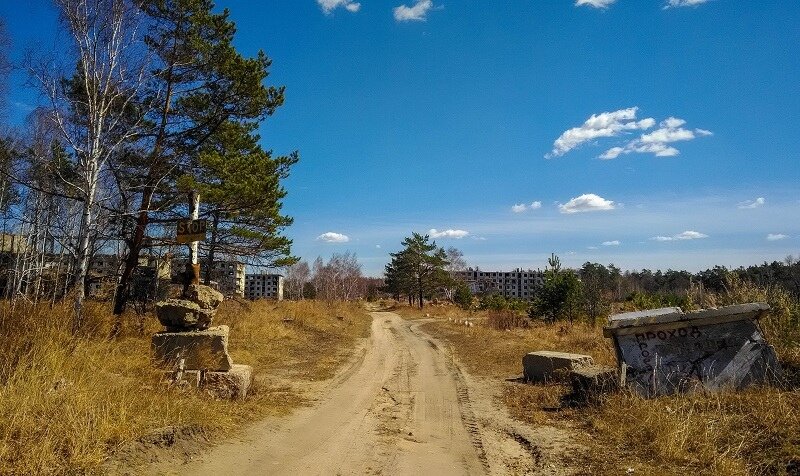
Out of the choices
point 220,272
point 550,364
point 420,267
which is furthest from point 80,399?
point 420,267

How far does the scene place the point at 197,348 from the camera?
24.8ft

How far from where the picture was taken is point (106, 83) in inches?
405

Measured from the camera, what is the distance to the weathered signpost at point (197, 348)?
725cm

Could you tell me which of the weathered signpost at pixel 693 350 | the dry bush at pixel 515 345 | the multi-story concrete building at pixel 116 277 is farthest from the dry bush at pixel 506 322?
the multi-story concrete building at pixel 116 277

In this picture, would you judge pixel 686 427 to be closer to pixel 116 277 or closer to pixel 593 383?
pixel 593 383

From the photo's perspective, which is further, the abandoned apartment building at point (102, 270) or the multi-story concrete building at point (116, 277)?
the multi-story concrete building at point (116, 277)

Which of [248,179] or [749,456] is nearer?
[749,456]

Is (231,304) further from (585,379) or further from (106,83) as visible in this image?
(585,379)

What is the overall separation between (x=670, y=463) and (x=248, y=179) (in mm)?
13346

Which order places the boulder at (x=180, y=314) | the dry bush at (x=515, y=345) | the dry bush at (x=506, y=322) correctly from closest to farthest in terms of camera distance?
the boulder at (x=180, y=314)
the dry bush at (x=515, y=345)
the dry bush at (x=506, y=322)

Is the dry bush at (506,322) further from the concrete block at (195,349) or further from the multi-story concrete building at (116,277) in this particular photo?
the concrete block at (195,349)

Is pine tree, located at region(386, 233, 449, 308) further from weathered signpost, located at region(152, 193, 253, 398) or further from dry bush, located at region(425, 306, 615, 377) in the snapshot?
weathered signpost, located at region(152, 193, 253, 398)

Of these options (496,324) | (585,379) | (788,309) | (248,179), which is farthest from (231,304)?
(788,309)

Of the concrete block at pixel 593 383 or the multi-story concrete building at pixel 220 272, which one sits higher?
the multi-story concrete building at pixel 220 272
